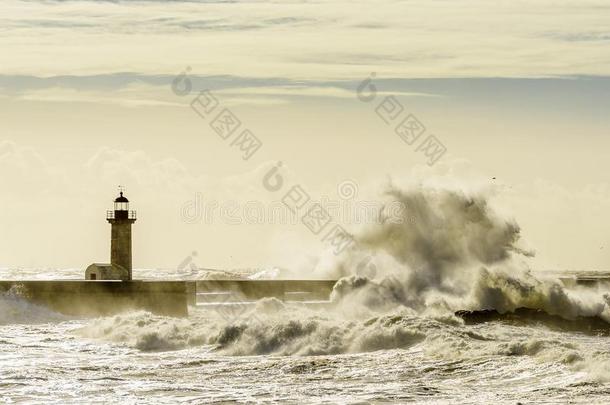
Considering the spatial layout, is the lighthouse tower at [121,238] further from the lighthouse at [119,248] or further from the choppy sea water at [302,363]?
the choppy sea water at [302,363]

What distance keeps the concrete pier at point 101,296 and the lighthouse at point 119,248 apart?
267 cm

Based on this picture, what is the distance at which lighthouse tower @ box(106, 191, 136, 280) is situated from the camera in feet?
98.9

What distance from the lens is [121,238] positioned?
99.3ft

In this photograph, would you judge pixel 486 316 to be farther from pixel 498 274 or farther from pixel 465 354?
pixel 465 354

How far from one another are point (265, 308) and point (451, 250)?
9.59 meters

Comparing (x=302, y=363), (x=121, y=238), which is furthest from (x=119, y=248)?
(x=302, y=363)

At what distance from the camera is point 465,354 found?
16.3m

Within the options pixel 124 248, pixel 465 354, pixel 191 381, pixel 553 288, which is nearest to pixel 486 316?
pixel 553 288

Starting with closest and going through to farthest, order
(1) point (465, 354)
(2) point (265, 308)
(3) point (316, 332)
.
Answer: (1) point (465, 354) → (3) point (316, 332) → (2) point (265, 308)

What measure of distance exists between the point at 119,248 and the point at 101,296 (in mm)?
3502

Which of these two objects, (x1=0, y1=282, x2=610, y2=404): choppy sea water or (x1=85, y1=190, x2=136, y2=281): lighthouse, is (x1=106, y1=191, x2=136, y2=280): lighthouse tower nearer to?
(x1=85, y1=190, x2=136, y2=281): lighthouse

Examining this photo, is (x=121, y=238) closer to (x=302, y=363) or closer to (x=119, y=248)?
(x=119, y=248)

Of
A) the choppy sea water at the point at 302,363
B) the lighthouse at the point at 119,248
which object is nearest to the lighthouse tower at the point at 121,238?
the lighthouse at the point at 119,248

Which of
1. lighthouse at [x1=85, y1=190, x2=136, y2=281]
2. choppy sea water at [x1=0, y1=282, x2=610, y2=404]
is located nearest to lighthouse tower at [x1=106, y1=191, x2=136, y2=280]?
lighthouse at [x1=85, y1=190, x2=136, y2=281]
